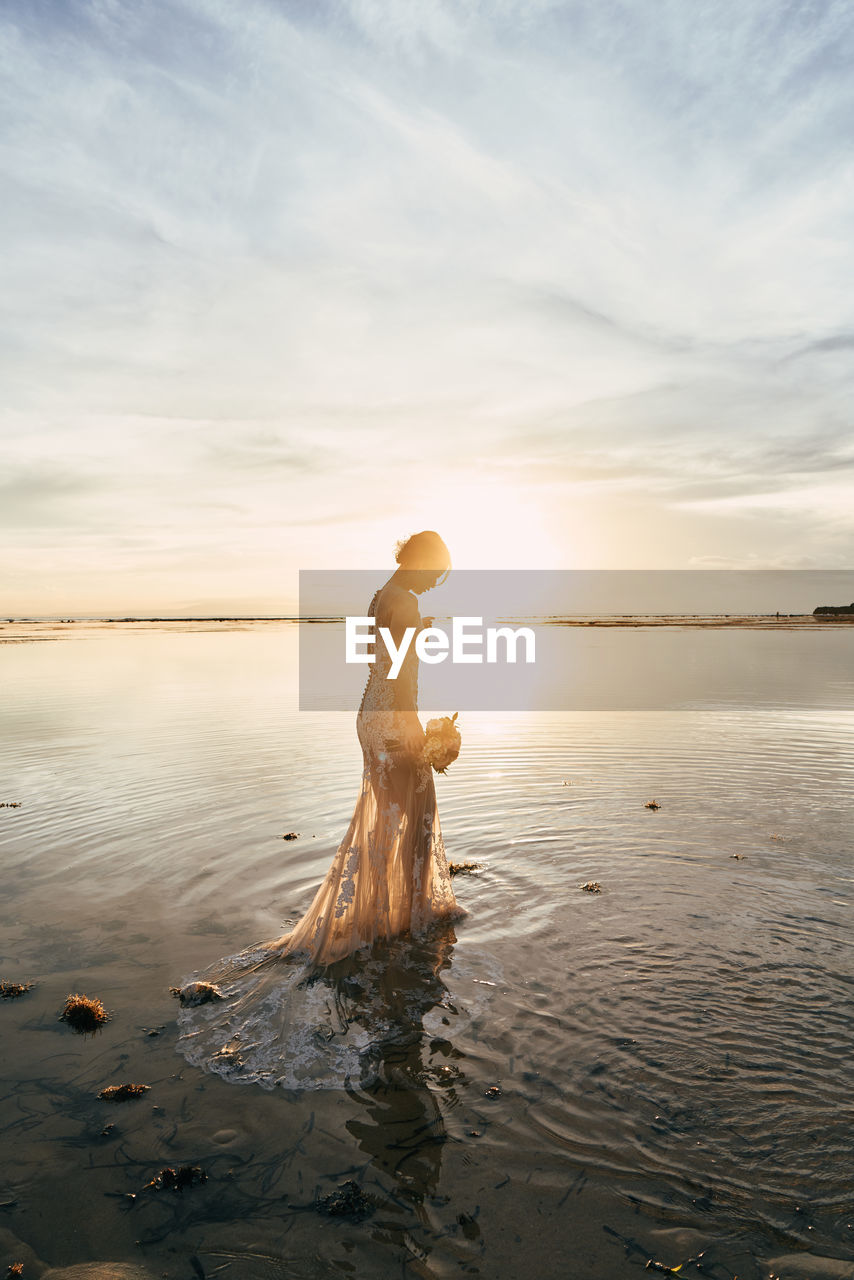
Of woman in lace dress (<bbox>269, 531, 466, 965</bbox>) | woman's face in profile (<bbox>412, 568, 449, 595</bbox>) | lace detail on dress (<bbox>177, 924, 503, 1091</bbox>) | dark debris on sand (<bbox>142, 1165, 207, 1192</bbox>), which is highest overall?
woman's face in profile (<bbox>412, 568, 449, 595</bbox>)

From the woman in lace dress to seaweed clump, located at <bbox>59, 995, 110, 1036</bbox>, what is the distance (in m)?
1.54

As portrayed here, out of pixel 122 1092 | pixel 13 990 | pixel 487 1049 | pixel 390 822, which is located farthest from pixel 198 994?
pixel 487 1049

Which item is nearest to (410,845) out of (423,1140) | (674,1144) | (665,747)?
(423,1140)

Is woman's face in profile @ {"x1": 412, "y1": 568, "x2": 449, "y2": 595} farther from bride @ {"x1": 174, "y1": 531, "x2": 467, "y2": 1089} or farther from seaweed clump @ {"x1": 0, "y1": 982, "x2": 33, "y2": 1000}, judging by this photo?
seaweed clump @ {"x1": 0, "y1": 982, "x2": 33, "y2": 1000}

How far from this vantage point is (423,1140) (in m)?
4.39

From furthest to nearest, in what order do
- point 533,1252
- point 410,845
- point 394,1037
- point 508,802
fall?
point 508,802 < point 410,845 < point 394,1037 < point 533,1252

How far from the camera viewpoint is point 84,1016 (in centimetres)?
573

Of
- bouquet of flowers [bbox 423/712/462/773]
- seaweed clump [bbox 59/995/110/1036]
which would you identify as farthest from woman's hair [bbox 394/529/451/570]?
seaweed clump [bbox 59/995/110/1036]

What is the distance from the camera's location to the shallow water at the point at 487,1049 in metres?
3.76

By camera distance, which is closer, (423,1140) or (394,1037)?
(423,1140)

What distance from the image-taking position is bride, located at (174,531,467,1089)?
5367 mm

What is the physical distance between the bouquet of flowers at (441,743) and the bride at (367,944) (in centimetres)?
12

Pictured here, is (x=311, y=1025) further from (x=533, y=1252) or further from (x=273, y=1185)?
(x=533, y=1252)

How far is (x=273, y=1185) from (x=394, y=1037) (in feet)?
5.01
